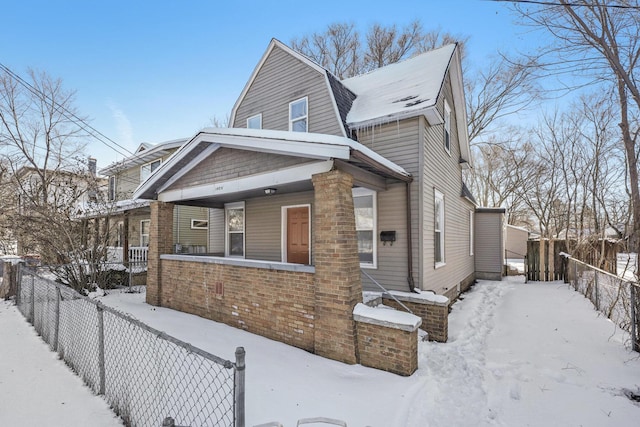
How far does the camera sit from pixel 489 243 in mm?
13570

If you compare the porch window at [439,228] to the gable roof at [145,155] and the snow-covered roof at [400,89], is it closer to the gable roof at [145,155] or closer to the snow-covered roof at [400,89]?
the snow-covered roof at [400,89]

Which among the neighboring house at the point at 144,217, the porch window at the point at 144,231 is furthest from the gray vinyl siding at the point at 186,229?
the porch window at the point at 144,231

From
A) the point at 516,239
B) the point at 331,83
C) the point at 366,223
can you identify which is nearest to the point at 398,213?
the point at 366,223

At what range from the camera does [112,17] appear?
11.1 metres

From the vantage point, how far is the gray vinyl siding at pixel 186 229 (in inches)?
580

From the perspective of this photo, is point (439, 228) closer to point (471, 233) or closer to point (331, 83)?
point (331, 83)

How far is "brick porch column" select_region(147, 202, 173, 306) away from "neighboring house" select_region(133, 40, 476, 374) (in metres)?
0.04

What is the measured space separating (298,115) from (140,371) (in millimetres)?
7088

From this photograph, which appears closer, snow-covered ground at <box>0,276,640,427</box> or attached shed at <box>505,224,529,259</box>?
snow-covered ground at <box>0,276,640,427</box>

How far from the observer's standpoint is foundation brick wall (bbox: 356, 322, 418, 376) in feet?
13.5

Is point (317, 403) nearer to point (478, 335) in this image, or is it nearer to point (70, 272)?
point (478, 335)

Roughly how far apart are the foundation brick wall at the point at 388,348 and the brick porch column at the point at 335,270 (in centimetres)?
14

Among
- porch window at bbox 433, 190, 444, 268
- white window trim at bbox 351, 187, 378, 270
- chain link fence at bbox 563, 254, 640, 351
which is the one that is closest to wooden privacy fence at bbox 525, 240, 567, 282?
chain link fence at bbox 563, 254, 640, 351

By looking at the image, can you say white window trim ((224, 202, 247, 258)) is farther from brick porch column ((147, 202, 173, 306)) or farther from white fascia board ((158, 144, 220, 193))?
white fascia board ((158, 144, 220, 193))
